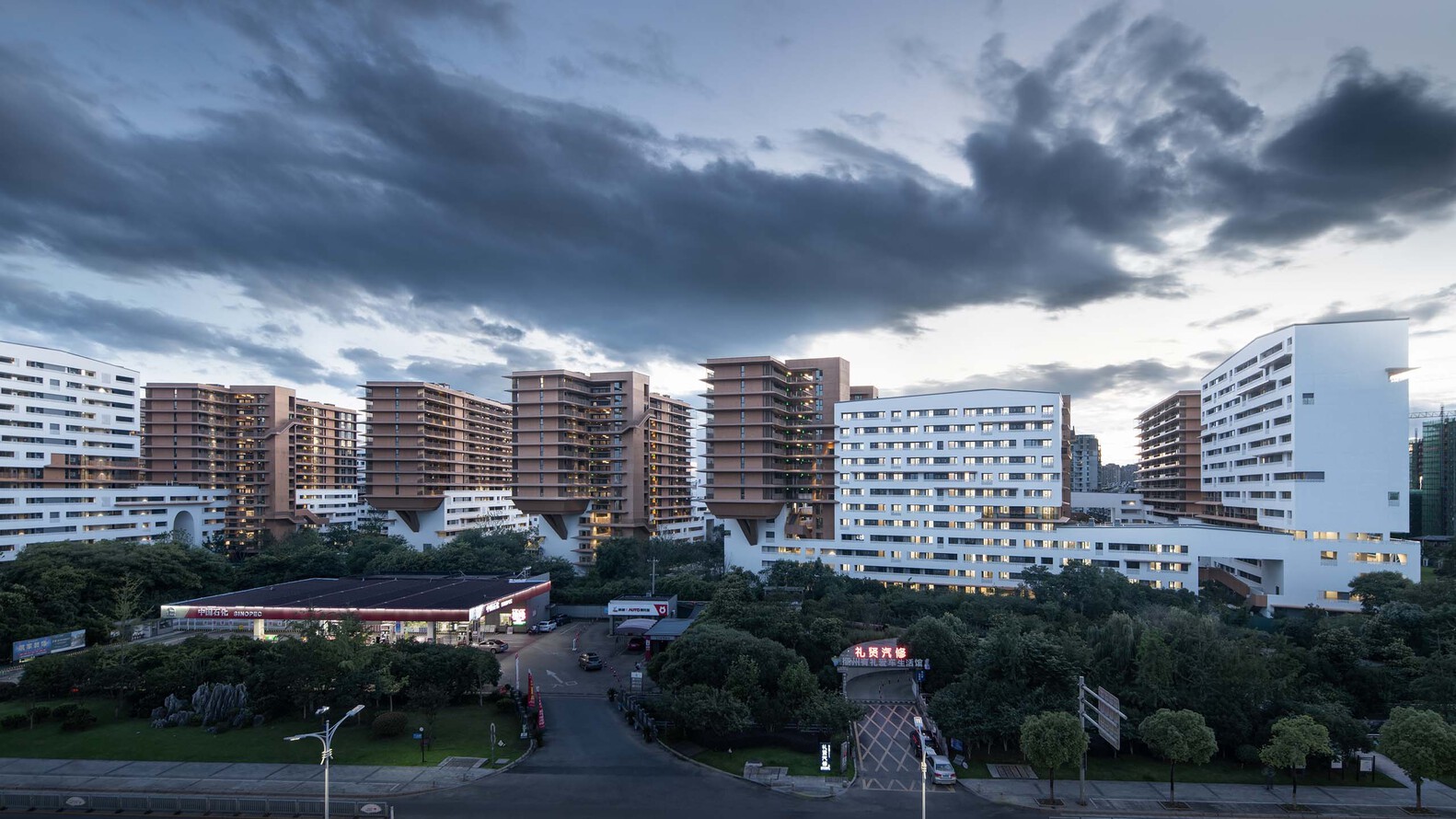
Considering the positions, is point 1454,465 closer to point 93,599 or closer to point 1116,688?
point 1116,688

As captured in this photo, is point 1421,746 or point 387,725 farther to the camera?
point 387,725

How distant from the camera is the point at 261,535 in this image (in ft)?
442

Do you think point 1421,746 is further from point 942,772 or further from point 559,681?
point 559,681

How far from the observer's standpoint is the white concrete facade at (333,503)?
15712 cm

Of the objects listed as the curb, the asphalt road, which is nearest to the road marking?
the asphalt road

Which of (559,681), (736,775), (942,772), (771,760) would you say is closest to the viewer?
(942,772)

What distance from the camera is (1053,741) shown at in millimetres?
35906

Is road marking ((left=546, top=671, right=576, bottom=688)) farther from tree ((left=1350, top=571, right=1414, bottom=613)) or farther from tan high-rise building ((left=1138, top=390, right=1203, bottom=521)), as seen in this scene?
tan high-rise building ((left=1138, top=390, right=1203, bottom=521))

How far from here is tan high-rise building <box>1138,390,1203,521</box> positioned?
12369 cm

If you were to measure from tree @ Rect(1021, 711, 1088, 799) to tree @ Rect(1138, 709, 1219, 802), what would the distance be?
4.54 m

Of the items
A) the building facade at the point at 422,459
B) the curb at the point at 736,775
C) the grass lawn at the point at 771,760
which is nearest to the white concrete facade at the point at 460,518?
the building facade at the point at 422,459

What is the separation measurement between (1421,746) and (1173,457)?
351 feet

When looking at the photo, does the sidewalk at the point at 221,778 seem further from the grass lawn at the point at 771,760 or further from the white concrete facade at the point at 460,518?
the white concrete facade at the point at 460,518

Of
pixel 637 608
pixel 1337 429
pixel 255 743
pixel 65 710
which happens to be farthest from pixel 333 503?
pixel 1337 429
